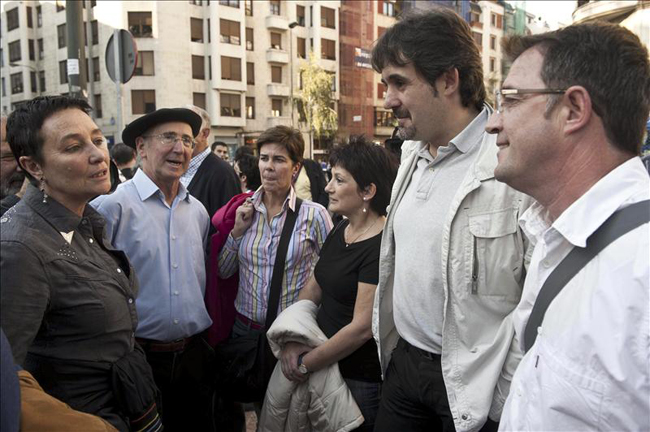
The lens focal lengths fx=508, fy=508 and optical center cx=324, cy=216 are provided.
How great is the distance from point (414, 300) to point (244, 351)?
4.71 ft

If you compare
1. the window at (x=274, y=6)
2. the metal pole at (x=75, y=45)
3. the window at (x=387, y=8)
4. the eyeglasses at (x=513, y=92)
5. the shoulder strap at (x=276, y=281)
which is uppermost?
the window at (x=387, y=8)

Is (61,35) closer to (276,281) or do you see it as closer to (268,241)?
(268,241)

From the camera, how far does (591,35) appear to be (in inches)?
61.3

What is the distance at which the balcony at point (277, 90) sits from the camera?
38031 mm

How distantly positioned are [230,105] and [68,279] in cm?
3551

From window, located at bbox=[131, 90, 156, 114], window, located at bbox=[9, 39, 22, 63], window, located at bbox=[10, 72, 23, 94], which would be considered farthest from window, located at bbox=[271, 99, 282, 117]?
window, located at bbox=[9, 39, 22, 63]

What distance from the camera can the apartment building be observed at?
33.4 m

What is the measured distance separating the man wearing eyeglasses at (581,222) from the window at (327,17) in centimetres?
4195

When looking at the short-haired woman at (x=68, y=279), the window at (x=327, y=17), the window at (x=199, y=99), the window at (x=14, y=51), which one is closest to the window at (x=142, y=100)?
the window at (x=199, y=99)

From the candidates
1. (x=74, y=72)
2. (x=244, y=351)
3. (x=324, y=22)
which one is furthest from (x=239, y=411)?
(x=324, y=22)

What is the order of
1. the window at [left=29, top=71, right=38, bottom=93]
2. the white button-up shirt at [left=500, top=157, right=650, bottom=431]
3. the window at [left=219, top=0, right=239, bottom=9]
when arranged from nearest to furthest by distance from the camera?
the white button-up shirt at [left=500, top=157, right=650, bottom=431] < the window at [left=219, top=0, right=239, bottom=9] < the window at [left=29, top=71, right=38, bottom=93]

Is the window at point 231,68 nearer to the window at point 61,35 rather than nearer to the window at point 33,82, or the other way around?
the window at point 61,35

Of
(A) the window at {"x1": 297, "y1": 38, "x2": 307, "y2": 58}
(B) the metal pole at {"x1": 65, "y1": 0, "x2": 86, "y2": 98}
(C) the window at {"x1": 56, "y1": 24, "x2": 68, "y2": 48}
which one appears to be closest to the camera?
(B) the metal pole at {"x1": 65, "y1": 0, "x2": 86, "y2": 98}

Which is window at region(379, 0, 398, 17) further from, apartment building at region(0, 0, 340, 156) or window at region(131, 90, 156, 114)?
window at region(131, 90, 156, 114)
